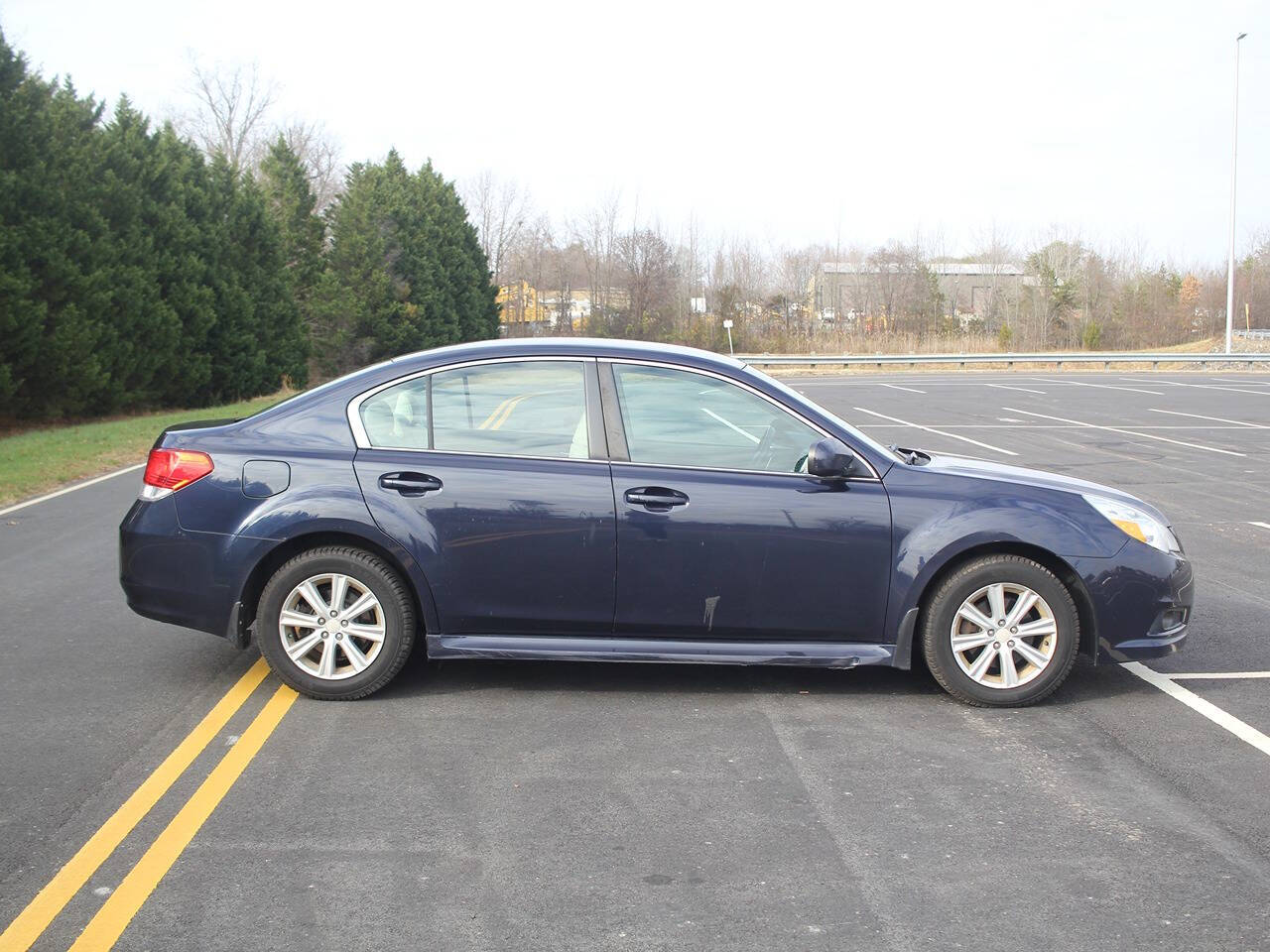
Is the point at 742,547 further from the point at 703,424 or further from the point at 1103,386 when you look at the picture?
the point at 1103,386

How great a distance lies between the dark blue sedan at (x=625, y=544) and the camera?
5527mm

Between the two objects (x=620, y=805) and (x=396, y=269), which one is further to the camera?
(x=396, y=269)

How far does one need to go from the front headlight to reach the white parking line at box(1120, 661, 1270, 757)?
2.23ft

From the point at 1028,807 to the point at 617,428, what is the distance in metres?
2.40

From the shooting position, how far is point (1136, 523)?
5.79 metres

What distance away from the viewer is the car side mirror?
216 inches

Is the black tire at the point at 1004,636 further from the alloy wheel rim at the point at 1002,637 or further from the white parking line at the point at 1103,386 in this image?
the white parking line at the point at 1103,386

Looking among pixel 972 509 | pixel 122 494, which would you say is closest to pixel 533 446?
pixel 972 509

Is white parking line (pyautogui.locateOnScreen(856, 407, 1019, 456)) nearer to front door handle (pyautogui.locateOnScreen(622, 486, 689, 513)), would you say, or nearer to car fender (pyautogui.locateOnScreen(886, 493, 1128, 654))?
car fender (pyautogui.locateOnScreen(886, 493, 1128, 654))

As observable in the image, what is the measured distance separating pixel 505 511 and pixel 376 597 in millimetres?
713

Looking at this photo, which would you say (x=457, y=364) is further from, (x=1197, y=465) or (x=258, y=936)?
(x=1197, y=465)

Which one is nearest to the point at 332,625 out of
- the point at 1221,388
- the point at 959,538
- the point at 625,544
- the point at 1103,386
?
the point at 625,544

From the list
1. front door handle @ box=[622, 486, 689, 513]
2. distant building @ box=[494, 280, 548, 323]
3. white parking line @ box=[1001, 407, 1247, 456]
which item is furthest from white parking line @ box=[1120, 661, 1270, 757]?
distant building @ box=[494, 280, 548, 323]

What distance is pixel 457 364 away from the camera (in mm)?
5855
